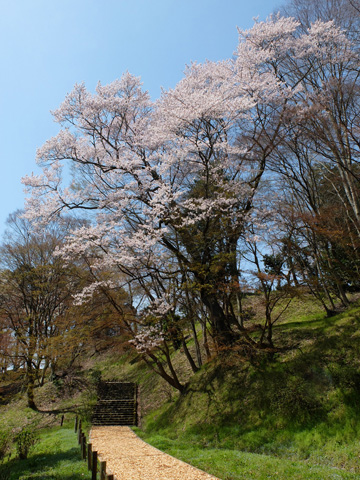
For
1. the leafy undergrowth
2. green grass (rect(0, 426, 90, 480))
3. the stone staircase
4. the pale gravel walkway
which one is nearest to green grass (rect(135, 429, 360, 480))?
the leafy undergrowth

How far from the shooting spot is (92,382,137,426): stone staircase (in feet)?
52.3

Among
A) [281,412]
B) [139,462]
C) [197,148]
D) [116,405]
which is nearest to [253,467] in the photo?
[281,412]

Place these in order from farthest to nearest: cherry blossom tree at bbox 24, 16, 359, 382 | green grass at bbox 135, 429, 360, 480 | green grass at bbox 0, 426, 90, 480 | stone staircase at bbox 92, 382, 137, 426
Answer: stone staircase at bbox 92, 382, 137, 426
cherry blossom tree at bbox 24, 16, 359, 382
green grass at bbox 0, 426, 90, 480
green grass at bbox 135, 429, 360, 480

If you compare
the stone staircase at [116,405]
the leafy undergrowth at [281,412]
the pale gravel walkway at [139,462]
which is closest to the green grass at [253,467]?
the leafy undergrowth at [281,412]

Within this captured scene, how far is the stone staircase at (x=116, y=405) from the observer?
15.9m

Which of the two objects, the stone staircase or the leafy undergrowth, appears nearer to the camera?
the leafy undergrowth

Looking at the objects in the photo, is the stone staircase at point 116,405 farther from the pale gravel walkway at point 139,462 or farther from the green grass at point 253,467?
the green grass at point 253,467

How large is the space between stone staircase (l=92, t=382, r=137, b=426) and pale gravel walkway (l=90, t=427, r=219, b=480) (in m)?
4.04

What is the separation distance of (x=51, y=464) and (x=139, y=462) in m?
2.24

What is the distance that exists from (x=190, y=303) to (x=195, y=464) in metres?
7.17

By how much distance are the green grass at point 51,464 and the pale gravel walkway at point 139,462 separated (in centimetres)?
69

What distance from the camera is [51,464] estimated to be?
25.9 feet

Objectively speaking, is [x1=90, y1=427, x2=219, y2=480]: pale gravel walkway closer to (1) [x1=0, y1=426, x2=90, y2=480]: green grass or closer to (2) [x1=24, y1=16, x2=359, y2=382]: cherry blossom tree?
(1) [x1=0, y1=426, x2=90, y2=480]: green grass

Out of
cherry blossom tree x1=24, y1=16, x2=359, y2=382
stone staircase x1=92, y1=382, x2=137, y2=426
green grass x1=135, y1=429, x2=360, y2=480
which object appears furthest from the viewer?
stone staircase x1=92, y1=382, x2=137, y2=426
